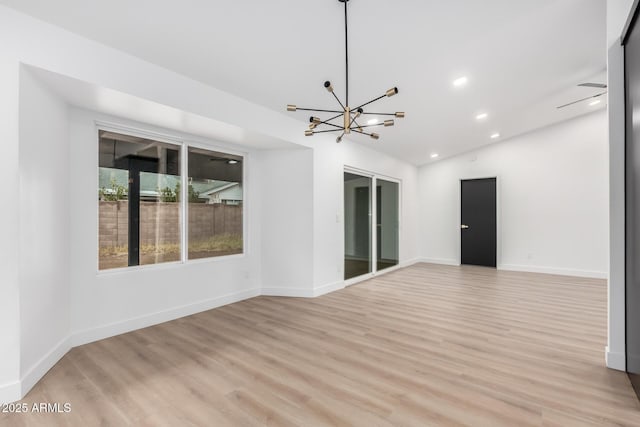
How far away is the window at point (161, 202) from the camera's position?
134 inches

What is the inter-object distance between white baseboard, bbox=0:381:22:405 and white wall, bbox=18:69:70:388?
0.30 feet

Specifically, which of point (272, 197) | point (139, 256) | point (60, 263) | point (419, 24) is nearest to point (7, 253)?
point (60, 263)

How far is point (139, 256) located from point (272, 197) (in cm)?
206

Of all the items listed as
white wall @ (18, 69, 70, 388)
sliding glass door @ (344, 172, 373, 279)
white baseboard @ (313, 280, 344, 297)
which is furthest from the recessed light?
white wall @ (18, 69, 70, 388)

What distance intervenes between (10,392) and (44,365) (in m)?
0.38

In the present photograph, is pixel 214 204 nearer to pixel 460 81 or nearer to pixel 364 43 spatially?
pixel 364 43

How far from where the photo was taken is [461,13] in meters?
2.57

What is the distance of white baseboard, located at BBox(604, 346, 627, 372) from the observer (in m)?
2.48

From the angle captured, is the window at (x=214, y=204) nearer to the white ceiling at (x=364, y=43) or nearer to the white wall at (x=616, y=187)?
the white ceiling at (x=364, y=43)

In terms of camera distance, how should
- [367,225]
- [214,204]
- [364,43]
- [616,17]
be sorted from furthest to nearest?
1. [367,225]
2. [214,204]
3. [364,43]
4. [616,17]

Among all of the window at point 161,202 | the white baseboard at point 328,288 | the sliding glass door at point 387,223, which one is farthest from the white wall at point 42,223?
the sliding glass door at point 387,223

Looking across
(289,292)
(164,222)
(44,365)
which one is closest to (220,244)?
(164,222)

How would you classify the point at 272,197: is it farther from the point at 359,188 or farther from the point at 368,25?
the point at 368,25

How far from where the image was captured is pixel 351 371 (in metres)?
2.50
